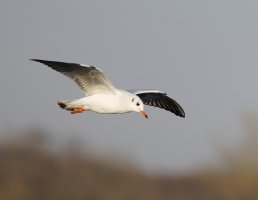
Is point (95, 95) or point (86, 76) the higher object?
point (86, 76)

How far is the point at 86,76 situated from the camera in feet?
36.7

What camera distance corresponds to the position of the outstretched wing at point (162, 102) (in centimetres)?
1277

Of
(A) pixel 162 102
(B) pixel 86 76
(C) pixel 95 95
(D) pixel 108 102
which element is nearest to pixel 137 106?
(D) pixel 108 102

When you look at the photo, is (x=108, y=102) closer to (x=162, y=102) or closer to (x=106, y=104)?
(x=106, y=104)

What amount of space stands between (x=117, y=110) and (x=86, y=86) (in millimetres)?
572

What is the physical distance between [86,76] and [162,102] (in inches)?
82.3

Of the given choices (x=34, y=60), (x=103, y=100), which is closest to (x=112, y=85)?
(x=103, y=100)

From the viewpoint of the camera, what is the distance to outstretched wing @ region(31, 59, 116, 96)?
1094cm

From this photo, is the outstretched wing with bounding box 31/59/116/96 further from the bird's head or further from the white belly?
the bird's head

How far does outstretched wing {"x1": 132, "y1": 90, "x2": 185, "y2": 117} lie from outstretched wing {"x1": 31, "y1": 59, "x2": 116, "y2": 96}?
1.53 metres

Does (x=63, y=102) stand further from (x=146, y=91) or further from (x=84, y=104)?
(x=146, y=91)

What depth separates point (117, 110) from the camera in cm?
1120

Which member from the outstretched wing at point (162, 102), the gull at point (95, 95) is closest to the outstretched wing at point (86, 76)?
the gull at point (95, 95)

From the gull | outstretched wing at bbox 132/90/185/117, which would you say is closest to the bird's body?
the gull
